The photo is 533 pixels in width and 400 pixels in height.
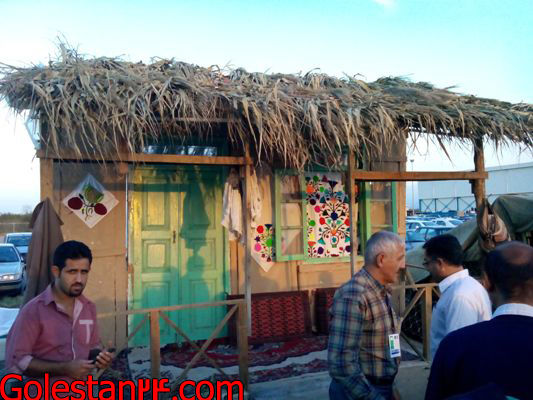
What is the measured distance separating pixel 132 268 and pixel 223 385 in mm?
2158

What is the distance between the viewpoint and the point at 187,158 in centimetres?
432

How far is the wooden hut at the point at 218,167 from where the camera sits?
412 cm

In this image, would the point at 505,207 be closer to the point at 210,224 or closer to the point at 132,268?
the point at 210,224

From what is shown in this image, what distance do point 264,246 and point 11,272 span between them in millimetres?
8275

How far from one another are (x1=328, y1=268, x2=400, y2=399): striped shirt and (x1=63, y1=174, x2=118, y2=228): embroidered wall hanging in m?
4.03

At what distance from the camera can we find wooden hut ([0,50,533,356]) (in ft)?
13.5

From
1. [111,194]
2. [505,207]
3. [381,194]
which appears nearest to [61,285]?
[111,194]

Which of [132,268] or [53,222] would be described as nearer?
[53,222]

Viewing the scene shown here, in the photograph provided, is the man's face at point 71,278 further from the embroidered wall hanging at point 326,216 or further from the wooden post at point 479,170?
the wooden post at point 479,170

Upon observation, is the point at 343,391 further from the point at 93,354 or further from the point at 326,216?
the point at 326,216

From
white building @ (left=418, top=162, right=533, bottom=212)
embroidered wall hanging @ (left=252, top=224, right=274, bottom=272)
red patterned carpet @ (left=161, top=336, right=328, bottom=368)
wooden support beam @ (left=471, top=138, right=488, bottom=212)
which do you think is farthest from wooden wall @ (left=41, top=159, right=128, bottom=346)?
white building @ (left=418, top=162, right=533, bottom=212)

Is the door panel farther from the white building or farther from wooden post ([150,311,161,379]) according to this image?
the white building

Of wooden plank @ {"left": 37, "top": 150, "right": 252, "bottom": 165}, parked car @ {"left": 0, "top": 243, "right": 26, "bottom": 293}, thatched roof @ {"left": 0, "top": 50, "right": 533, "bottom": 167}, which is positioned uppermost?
thatched roof @ {"left": 0, "top": 50, "right": 533, "bottom": 167}

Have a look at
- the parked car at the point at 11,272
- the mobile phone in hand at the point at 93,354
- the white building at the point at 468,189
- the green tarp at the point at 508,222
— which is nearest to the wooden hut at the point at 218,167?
the green tarp at the point at 508,222
